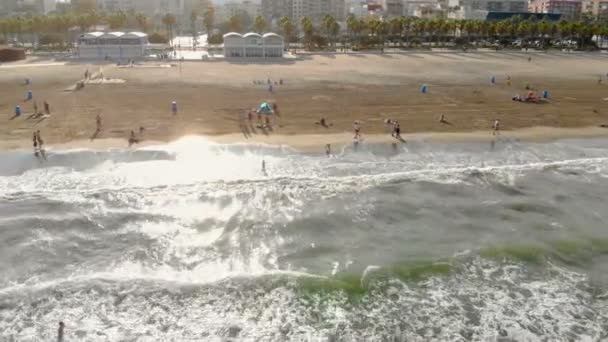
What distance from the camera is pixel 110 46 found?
231 feet

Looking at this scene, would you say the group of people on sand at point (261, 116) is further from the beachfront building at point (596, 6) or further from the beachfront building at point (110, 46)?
the beachfront building at point (596, 6)

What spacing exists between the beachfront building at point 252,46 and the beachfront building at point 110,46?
1236cm

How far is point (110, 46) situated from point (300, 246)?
2436 inches

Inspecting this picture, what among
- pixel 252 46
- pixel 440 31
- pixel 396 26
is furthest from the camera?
pixel 440 31

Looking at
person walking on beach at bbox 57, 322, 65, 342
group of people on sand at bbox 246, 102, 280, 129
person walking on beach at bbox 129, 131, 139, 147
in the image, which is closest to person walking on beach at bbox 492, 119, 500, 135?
group of people on sand at bbox 246, 102, 280, 129

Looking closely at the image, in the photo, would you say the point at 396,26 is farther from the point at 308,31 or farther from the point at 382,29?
the point at 308,31

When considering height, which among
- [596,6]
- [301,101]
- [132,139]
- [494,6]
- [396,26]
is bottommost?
[132,139]

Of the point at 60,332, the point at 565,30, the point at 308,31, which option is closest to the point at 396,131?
the point at 60,332

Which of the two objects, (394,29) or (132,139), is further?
(394,29)

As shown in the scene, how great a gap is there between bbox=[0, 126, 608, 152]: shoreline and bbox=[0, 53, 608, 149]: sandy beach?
0.37ft

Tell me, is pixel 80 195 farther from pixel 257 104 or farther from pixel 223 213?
pixel 257 104

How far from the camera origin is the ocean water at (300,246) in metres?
14.5

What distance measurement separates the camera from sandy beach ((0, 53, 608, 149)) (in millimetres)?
31125

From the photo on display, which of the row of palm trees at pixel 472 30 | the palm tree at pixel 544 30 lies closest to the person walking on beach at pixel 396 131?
the row of palm trees at pixel 472 30
